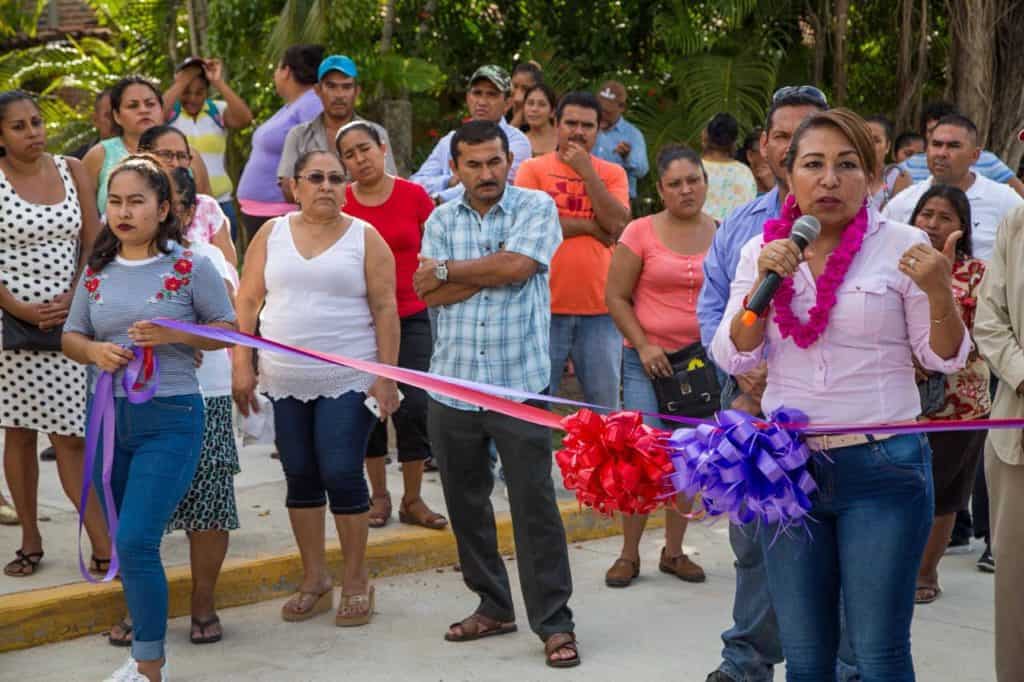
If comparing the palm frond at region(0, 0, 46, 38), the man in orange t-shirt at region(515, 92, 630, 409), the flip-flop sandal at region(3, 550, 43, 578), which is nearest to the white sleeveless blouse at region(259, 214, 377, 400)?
the flip-flop sandal at region(3, 550, 43, 578)

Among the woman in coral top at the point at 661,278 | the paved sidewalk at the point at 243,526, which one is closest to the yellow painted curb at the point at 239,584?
the paved sidewalk at the point at 243,526

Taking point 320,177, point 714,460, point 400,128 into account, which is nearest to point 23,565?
point 320,177

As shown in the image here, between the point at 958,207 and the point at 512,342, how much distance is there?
2.33 meters

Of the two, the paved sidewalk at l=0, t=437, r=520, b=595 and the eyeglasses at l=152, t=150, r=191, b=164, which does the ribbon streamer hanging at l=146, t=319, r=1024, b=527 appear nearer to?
the paved sidewalk at l=0, t=437, r=520, b=595

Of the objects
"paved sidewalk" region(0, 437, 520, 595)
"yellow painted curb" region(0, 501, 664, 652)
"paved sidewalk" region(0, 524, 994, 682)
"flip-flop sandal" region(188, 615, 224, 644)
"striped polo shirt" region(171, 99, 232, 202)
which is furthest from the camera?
"striped polo shirt" region(171, 99, 232, 202)

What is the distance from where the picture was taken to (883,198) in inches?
327

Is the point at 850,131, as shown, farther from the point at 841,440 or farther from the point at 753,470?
the point at 753,470

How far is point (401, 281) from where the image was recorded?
7.84 meters

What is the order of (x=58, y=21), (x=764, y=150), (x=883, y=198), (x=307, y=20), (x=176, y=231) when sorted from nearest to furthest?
(x=764, y=150), (x=176, y=231), (x=883, y=198), (x=307, y=20), (x=58, y=21)

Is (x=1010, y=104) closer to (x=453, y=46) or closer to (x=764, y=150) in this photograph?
(x=453, y=46)

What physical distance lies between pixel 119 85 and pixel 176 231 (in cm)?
240

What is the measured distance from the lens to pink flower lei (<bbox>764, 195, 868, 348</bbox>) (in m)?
4.06

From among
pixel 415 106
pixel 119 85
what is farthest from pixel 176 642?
pixel 415 106

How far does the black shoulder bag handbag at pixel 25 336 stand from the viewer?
6832 millimetres
